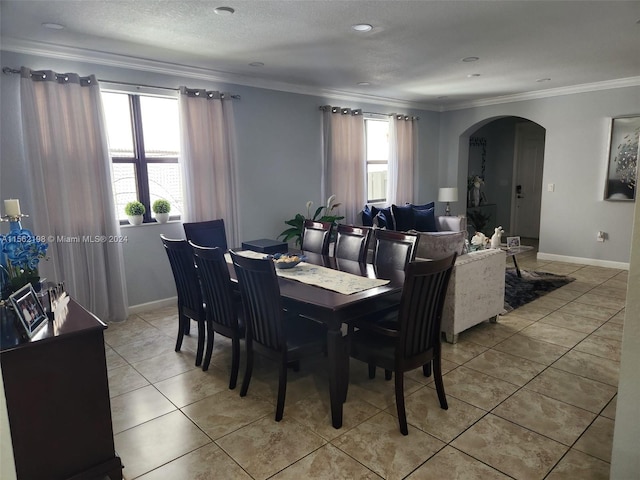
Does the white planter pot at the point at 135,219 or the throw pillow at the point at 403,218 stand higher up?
the white planter pot at the point at 135,219

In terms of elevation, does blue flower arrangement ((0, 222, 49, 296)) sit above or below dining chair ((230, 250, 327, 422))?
above

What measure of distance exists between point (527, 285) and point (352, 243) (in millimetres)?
2809

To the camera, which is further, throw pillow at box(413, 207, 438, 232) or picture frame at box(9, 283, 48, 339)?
throw pillow at box(413, 207, 438, 232)

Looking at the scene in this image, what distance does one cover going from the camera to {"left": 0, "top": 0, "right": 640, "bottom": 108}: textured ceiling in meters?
2.93

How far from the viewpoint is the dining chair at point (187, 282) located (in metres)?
3.02

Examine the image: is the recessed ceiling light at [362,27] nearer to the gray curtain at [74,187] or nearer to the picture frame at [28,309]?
the gray curtain at [74,187]

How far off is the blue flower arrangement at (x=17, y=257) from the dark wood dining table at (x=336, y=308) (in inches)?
50.2

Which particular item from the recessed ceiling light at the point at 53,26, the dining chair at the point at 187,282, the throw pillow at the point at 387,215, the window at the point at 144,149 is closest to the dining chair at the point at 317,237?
the dining chair at the point at 187,282

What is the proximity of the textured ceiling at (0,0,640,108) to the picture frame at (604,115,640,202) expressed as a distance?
0.65 meters

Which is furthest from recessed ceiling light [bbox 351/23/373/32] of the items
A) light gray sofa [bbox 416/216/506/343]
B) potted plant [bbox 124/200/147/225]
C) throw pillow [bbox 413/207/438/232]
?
throw pillow [bbox 413/207/438/232]

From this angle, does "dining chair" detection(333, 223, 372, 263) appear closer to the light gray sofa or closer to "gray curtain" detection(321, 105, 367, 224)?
the light gray sofa

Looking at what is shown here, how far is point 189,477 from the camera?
Answer: 203 cm

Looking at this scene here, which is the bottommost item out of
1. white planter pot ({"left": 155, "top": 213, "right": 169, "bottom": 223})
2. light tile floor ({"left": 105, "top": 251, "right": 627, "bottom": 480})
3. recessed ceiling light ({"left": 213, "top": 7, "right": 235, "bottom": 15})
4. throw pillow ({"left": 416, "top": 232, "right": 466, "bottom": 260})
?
light tile floor ({"left": 105, "top": 251, "right": 627, "bottom": 480})

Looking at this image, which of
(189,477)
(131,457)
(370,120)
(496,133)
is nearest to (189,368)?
(131,457)
